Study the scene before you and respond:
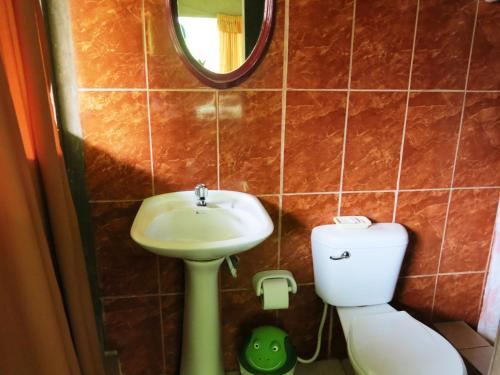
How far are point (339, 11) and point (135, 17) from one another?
71 cm

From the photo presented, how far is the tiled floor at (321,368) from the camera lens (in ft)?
5.40

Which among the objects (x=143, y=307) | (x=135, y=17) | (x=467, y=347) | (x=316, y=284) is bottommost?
(x=467, y=347)

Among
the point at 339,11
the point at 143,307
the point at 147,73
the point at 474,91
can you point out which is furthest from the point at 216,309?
the point at 474,91

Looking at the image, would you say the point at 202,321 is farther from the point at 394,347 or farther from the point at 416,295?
the point at 416,295

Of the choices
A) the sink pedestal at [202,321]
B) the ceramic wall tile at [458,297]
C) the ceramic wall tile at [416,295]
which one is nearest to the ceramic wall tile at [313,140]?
the sink pedestal at [202,321]

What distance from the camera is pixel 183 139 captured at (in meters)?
1.36

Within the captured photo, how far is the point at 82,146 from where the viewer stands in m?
1.32

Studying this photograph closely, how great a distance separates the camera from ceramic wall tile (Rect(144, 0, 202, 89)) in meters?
1.25

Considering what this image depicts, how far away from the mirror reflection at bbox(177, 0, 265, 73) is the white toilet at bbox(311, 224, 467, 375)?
29.2 inches

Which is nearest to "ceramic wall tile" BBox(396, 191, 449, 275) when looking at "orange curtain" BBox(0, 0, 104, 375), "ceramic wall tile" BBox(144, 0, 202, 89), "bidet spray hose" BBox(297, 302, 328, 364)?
"bidet spray hose" BBox(297, 302, 328, 364)

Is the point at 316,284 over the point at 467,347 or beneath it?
over

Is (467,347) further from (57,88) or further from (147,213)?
(57,88)

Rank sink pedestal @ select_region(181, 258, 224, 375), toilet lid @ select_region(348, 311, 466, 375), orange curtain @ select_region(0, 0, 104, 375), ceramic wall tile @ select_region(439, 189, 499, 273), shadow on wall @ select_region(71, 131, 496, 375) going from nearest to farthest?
1. orange curtain @ select_region(0, 0, 104, 375)
2. toilet lid @ select_region(348, 311, 466, 375)
3. sink pedestal @ select_region(181, 258, 224, 375)
4. shadow on wall @ select_region(71, 131, 496, 375)
5. ceramic wall tile @ select_region(439, 189, 499, 273)

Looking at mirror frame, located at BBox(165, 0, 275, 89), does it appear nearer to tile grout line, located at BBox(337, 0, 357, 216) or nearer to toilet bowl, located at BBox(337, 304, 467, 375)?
tile grout line, located at BBox(337, 0, 357, 216)
